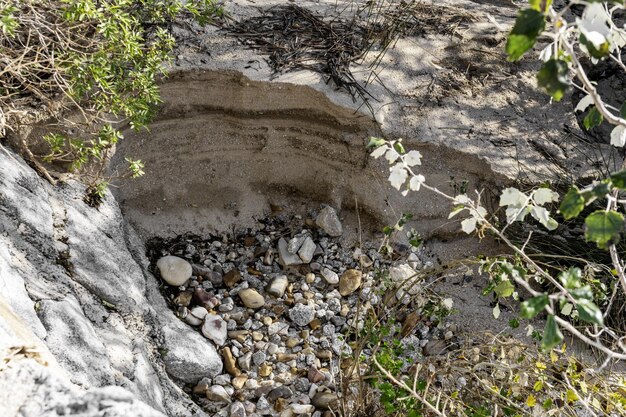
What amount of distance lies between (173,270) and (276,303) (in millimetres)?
596

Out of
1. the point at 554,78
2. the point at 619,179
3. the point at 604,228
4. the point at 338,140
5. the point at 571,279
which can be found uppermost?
the point at 554,78

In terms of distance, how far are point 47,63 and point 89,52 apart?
21cm

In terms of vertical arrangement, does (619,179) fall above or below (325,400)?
above

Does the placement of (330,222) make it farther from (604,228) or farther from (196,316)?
(604,228)

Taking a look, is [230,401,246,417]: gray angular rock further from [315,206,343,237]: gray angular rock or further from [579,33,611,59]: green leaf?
[579,33,611,59]: green leaf

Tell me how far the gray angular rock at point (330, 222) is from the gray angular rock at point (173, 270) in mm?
834

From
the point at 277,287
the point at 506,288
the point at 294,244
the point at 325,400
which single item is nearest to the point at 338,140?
the point at 294,244

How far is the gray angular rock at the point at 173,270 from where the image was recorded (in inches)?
145

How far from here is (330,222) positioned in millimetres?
3998

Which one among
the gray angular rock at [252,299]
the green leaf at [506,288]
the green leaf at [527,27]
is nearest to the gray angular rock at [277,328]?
the gray angular rock at [252,299]

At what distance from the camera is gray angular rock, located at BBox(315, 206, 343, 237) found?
4000mm

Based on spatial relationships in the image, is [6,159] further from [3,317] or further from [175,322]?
[3,317]

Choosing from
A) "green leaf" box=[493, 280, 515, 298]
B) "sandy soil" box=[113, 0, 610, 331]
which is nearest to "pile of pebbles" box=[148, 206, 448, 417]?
"sandy soil" box=[113, 0, 610, 331]

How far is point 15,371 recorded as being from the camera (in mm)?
1577
